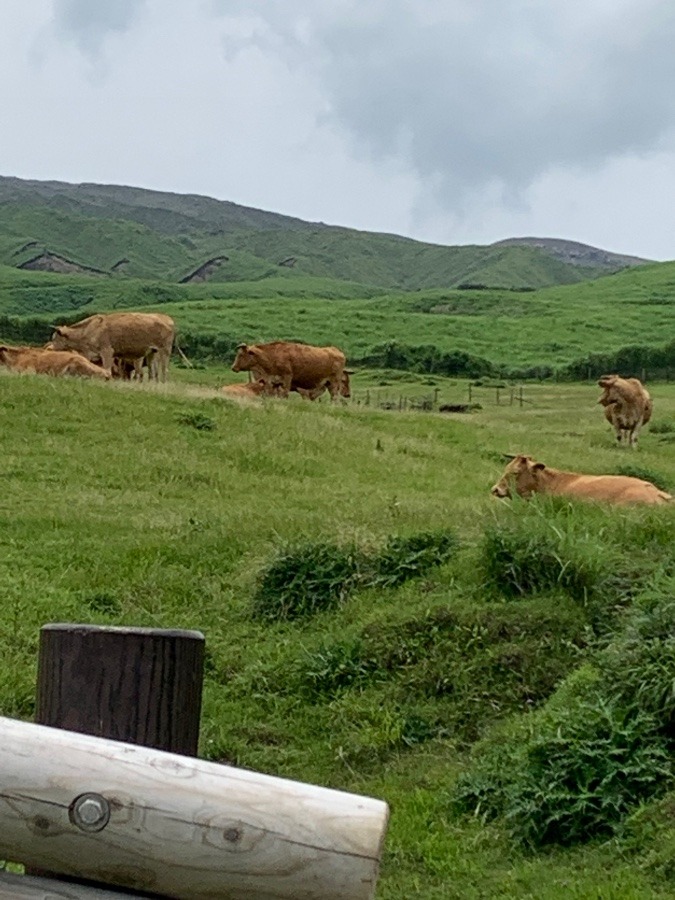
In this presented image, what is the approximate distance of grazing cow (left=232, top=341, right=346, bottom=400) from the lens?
29781mm

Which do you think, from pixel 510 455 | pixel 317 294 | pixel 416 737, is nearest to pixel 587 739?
pixel 416 737

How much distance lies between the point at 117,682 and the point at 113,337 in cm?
2703

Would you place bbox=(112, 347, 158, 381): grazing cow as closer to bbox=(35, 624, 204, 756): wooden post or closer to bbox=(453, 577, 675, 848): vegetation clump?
bbox=(453, 577, 675, 848): vegetation clump

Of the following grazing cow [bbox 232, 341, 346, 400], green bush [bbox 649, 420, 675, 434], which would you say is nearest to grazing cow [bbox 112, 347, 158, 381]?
grazing cow [bbox 232, 341, 346, 400]

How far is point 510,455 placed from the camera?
20984 millimetres

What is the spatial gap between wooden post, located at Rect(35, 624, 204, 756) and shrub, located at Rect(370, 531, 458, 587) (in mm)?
6235

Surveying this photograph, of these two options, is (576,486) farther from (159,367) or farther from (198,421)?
(159,367)

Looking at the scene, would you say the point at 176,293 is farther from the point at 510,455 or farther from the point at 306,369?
the point at 510,455

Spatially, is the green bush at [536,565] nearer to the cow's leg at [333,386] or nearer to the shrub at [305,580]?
the shrub at [305,580]

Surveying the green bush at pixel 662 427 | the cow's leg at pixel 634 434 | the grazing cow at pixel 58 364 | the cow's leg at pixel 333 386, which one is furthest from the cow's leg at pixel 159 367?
the green bush at pixel 662 427

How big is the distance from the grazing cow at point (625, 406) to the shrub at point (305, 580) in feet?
66.9

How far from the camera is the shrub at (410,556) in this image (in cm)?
955

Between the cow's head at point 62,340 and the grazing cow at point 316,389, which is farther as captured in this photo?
the grazing cow at point 316,389

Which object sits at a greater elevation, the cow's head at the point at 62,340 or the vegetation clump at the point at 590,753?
the cow's head at the point at 62,340
